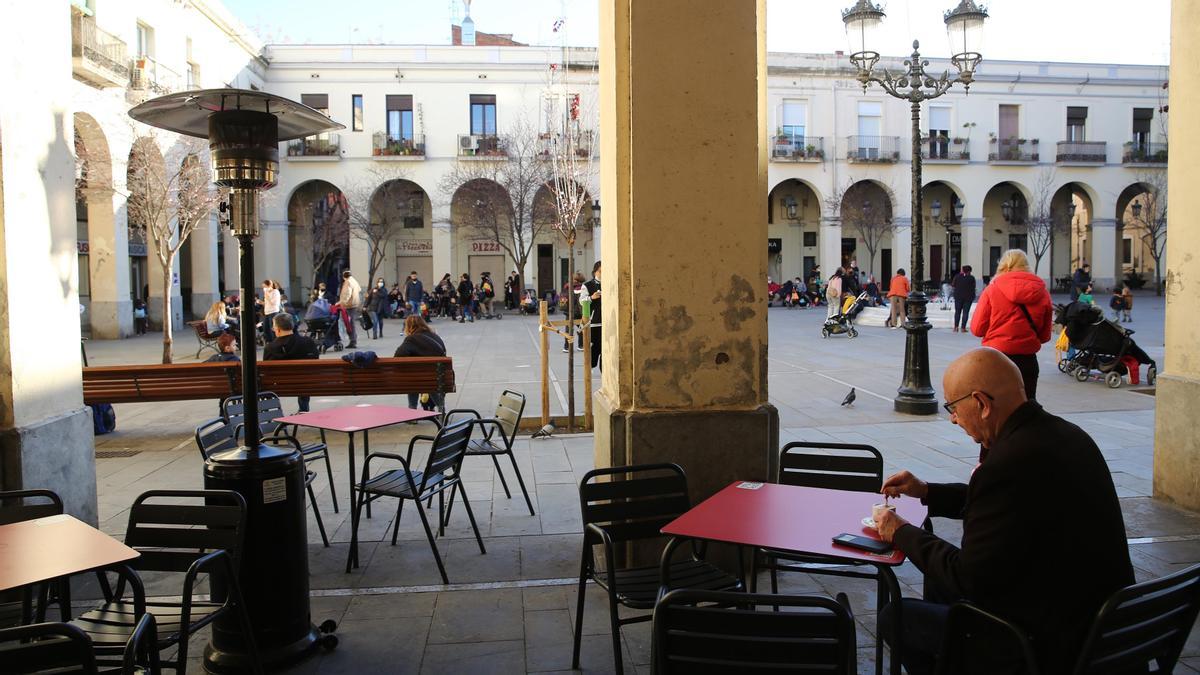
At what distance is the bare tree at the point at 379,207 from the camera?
112 feet

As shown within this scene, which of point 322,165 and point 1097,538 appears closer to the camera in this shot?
point 1097,538

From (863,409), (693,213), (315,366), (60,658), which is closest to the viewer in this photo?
(60,658)

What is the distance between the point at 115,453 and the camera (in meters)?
8.20

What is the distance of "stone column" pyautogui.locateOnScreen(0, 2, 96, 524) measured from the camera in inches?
177

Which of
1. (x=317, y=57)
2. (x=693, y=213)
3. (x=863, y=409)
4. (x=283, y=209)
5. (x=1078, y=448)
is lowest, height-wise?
(x=863, y=409)

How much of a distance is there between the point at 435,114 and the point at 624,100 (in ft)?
106

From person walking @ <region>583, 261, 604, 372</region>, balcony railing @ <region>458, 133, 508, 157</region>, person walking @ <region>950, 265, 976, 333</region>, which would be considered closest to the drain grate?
person walking @ <region>583, 261, 604, 372</region>

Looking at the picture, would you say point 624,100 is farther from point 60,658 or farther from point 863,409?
point 863,409

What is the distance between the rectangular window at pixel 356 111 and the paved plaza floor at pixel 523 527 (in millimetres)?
24639

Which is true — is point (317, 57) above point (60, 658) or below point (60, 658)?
above

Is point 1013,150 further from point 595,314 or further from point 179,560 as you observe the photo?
point 179,560

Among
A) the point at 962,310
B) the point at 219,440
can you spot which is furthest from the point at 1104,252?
the point at 219,440

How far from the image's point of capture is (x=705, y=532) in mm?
2986

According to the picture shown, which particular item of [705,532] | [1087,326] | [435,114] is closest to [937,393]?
[1087,326]
